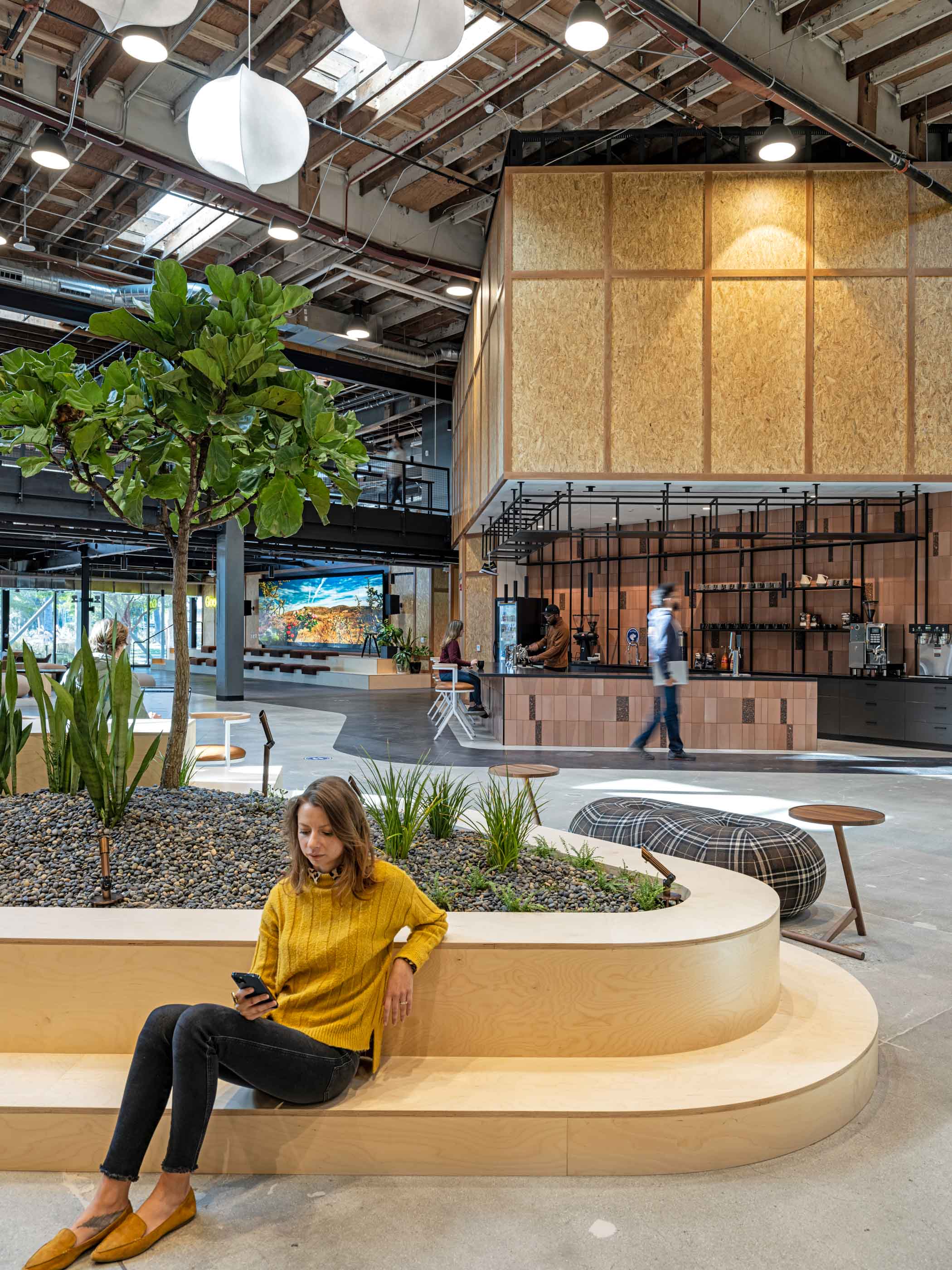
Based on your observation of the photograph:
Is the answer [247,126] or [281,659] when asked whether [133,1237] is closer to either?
[247,126]

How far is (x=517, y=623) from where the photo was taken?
44.3ft

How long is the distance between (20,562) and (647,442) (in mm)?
23625

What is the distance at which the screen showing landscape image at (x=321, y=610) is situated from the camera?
→ 992 inches

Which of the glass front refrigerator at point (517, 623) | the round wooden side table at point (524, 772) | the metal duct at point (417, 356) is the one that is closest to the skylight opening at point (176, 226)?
the metal duct at point (417, 356)

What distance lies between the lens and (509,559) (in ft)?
47.3

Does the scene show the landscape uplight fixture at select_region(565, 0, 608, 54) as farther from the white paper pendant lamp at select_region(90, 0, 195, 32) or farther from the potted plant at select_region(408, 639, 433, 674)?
the potted plant at select_region(408, 639, 433, 674)

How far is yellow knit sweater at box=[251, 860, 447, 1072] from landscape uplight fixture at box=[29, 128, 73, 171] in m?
7.44

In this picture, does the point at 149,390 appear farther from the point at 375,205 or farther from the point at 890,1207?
the point at 375,205

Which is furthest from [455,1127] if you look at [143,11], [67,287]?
[67,287]

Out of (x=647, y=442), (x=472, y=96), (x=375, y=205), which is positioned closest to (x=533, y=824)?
(x=647, y=442)

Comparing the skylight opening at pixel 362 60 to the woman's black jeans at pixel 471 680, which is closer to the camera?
the skylight opening at pixel 362 60

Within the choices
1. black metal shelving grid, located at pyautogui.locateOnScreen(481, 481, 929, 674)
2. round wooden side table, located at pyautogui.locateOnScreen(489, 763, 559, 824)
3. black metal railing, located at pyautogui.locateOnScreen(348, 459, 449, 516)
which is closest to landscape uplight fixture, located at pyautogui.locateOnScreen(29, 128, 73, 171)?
black metal shelving grid, located at pyautogui.locateOnScreen(481, 481, 929, 674)

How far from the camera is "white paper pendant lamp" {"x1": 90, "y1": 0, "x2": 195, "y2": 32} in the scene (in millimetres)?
2141

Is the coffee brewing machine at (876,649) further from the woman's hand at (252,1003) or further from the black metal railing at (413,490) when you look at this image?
the woman's hand at (252,1003)
